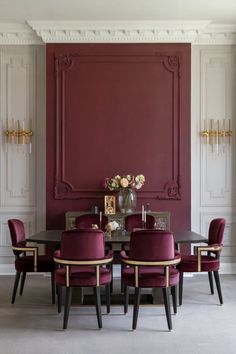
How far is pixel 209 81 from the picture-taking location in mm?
6809

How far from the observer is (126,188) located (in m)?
6.23

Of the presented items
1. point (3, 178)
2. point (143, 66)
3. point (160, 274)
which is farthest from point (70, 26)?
point (160, 274)

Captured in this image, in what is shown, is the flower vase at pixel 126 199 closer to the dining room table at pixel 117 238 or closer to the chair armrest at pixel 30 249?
the dining room table at pixel 117 238

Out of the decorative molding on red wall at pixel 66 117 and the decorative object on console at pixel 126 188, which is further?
the decorative molding on red wall at pixel 66 117

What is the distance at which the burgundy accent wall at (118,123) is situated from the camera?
662cm

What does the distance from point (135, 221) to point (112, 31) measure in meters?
2.67

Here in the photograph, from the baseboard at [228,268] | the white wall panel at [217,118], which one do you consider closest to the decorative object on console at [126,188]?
the white wall panel at [217,118]

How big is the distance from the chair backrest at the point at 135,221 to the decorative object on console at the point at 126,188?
279mm

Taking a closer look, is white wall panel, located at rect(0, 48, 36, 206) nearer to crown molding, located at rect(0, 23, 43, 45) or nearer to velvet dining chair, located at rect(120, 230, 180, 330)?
crown molding, located at rect(0, 23, 43, 45)

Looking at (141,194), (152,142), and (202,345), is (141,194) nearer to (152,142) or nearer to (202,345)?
(152,142)

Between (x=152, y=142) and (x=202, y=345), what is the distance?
3.42 m

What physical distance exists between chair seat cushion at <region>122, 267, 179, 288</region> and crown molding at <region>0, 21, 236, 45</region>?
350 centimetres

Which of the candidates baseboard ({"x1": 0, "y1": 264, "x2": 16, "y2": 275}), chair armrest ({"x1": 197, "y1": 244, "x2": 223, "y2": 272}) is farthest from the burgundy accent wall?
chair armrest ({"x1": 197, "y1": 244, "x2": 223, "y2": 272})

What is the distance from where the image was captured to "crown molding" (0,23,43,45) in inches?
263
